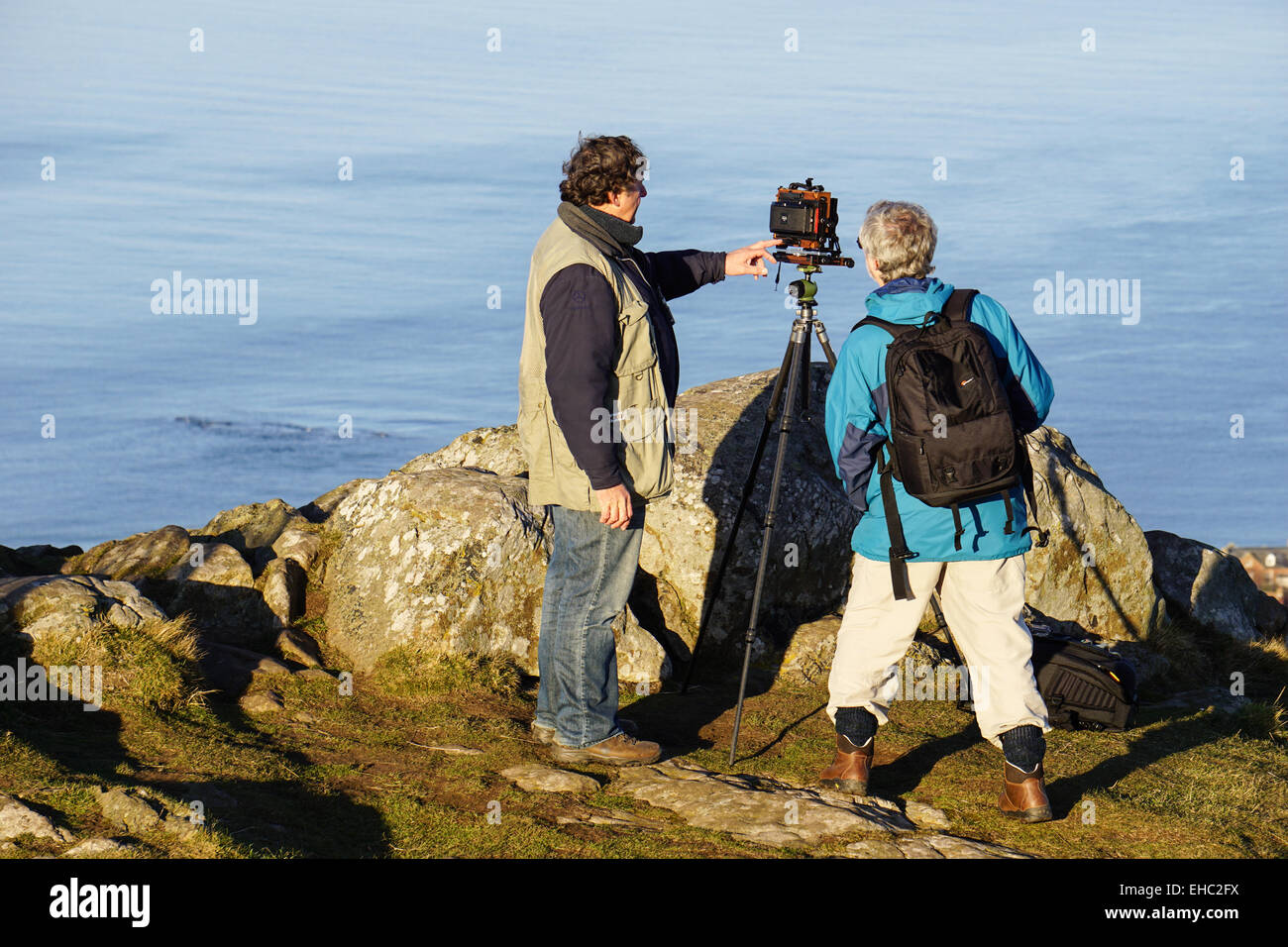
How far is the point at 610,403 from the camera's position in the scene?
592cm

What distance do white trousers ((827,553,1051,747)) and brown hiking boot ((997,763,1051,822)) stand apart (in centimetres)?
22

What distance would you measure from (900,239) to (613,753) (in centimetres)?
279

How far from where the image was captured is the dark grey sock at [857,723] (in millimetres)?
5793

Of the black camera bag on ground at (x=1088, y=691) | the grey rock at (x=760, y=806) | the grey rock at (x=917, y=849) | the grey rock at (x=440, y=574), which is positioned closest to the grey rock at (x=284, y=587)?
the grey rock at (x=440, y=574)

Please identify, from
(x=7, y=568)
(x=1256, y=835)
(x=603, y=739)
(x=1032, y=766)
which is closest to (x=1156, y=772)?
(x=1256, y=835)

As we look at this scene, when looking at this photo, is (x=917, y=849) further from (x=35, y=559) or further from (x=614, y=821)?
(x=35, y=559)

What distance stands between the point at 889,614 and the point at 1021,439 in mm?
943

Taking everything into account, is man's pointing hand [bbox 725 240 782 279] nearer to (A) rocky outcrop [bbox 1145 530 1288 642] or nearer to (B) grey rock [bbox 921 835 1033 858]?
(B) grey rock [bbox 921 835 1033 858]

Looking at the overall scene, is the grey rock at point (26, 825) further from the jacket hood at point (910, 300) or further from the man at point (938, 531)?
the jacket hood at point (910, 300)

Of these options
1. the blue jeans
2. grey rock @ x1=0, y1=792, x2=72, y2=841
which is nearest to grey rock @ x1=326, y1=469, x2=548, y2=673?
the blue jeans

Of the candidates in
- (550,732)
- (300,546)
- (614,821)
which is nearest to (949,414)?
(614,821)

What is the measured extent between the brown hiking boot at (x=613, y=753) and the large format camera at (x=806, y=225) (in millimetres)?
2559

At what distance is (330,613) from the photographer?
7.88 meters

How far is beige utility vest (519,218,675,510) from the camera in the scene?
590 centimetres
